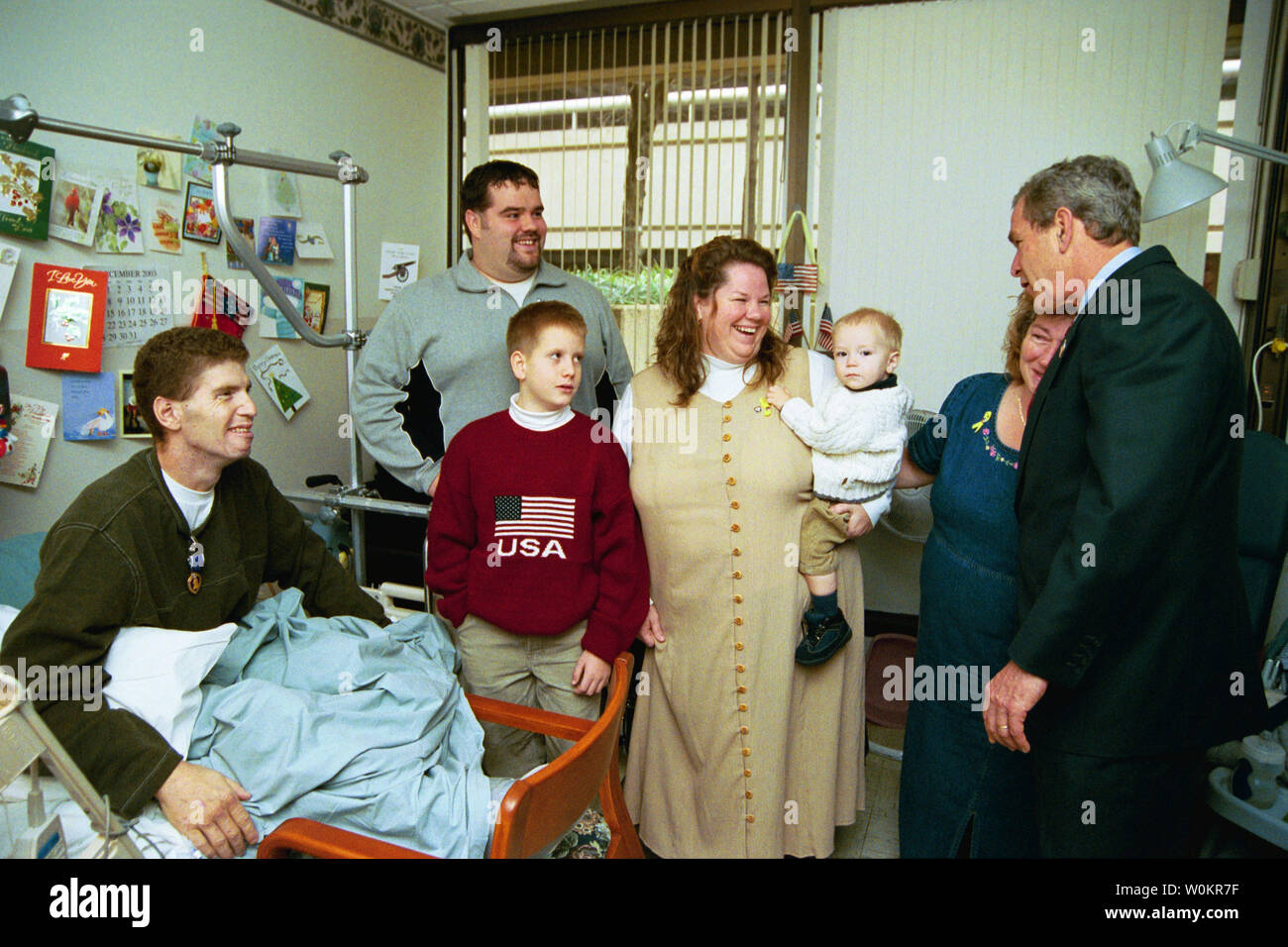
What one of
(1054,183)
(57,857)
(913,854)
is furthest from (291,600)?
(1054,183)

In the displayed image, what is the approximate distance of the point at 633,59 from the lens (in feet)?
11.6

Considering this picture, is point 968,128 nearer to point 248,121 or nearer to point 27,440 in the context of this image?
point 248,121

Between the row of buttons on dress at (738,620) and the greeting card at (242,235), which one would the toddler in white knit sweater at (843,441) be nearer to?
the row of buttons on dress at (738,620)

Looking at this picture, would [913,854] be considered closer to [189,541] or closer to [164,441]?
[189,541]

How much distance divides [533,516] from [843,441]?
2.17ft

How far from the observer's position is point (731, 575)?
6.37 ft

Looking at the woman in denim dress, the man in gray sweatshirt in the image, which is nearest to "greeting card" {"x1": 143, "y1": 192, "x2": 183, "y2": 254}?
the man in gray sweatshirt

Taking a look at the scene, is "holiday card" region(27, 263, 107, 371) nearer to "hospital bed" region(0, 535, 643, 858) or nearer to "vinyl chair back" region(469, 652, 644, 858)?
"hospital bed" region(0, 535, 643, 858)

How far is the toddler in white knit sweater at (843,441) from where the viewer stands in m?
1.88

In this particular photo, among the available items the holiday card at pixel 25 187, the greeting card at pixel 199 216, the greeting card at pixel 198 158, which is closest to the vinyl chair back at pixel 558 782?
the holiday card at pixel 25 187

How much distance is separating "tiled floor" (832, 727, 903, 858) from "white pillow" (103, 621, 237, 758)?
1.54 meters

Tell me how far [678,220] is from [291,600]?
2.34m

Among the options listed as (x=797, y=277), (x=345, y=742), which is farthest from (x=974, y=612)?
(x=797, y=277)

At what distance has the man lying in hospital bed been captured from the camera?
4.42ft
